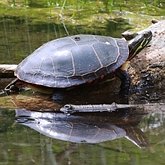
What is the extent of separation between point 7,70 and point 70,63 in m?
0.68

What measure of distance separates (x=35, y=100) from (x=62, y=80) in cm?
27

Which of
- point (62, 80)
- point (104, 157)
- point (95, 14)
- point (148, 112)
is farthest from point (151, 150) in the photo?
point (95, 14)

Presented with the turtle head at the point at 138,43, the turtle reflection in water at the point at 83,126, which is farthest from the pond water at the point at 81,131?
the turtle head at the point at 138,43

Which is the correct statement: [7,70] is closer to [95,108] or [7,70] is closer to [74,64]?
[74,64]

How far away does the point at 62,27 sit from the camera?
7.92 m

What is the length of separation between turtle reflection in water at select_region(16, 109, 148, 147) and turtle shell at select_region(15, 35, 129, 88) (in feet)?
1.30

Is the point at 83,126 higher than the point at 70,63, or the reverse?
the point at 70,63

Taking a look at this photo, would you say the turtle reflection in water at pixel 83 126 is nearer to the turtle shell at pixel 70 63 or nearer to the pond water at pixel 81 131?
the pond water at pixel 81 131

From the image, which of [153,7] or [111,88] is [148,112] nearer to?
[111,88]

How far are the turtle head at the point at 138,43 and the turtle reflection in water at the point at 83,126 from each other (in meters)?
0.93

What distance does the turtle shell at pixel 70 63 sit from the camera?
4148mm

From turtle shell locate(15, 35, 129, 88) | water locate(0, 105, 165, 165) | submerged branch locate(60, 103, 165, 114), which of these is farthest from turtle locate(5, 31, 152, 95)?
water locate(0, 105, 165, 165)

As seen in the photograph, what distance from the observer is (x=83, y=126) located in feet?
11.7

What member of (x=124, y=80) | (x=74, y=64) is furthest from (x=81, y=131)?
(x=124, y=80)
